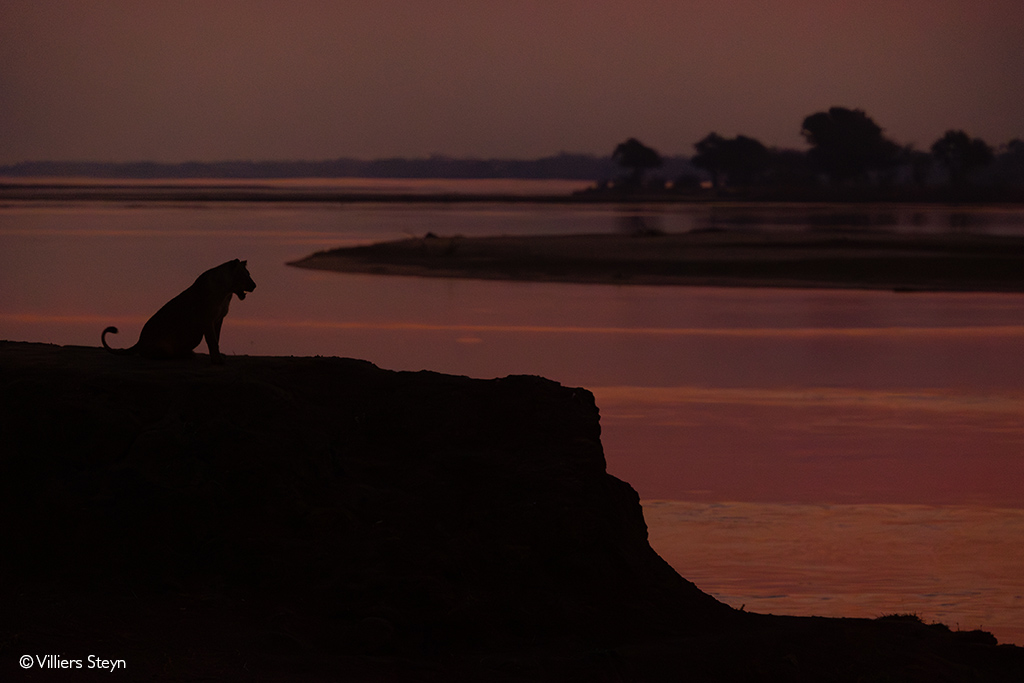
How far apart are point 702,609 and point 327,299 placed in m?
25.3

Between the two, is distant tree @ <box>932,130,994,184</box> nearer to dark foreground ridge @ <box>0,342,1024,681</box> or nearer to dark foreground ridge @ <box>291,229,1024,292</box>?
dark foreground ridge @ <box>291,229,1024,292</box>

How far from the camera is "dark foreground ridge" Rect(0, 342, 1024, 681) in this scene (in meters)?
7.91

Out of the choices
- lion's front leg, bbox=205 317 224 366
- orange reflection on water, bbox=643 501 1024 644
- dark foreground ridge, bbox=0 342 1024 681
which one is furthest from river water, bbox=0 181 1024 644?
lion's front leg, bbox=205 317 224 366

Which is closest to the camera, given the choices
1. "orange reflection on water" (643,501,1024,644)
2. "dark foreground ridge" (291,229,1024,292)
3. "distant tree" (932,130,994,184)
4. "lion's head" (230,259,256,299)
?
"orange reflection on water" (643,501,1024,644)

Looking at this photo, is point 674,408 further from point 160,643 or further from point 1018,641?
point 160,643

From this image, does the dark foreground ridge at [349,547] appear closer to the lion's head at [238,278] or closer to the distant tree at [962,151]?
the lion's head at [238,278]

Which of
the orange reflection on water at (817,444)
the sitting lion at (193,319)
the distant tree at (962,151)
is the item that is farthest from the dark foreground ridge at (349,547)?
the distant tree at (962,151)

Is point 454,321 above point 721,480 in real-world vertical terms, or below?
above

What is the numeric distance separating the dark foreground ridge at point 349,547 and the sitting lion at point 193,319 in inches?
7.5

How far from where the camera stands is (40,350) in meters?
10.7

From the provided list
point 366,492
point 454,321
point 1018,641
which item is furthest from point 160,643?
point 454,321

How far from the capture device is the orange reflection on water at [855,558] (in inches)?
389

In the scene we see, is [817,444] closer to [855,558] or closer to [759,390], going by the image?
[759,390]

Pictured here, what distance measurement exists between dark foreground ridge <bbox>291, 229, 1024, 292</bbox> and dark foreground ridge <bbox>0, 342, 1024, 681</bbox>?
29.6m
